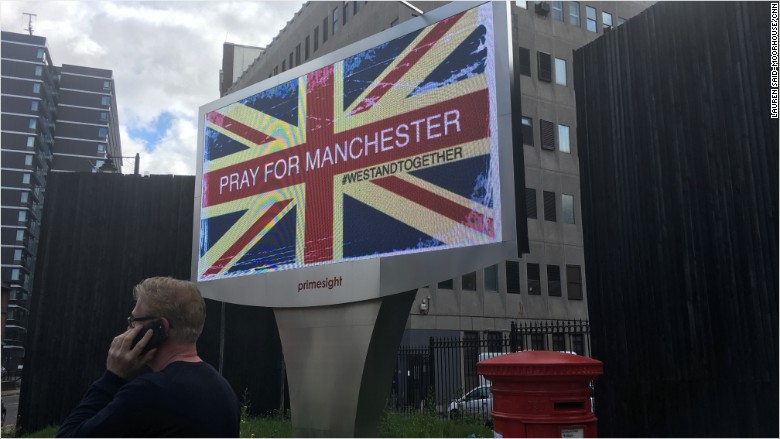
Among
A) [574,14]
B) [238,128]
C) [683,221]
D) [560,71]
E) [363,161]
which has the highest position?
[574,14]

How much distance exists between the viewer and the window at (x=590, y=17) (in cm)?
4041

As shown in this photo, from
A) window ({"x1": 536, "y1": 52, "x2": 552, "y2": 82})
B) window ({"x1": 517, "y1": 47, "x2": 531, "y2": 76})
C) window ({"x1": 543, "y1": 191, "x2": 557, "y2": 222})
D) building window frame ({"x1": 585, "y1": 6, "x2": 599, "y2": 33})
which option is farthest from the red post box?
building window frame ({"x1": 585, "y1": 6, "x2": 599, "y2": 33})

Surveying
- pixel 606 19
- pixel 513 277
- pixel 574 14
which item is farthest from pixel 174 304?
pixel 606 19

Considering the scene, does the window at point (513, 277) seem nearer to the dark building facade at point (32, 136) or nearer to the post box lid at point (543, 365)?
the post box lid at point (543, 365)

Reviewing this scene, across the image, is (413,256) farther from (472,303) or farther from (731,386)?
(472,303)

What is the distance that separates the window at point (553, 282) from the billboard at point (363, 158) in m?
25.7

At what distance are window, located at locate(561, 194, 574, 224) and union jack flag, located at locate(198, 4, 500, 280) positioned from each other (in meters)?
26.3

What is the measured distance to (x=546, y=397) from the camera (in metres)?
5.73

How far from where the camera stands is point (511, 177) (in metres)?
9.64

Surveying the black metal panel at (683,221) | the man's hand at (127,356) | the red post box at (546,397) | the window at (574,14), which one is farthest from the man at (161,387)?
the window at (574,14)

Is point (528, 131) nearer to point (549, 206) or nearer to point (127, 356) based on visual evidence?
point (549, 206)

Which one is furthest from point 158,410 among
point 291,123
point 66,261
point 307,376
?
point 66,261

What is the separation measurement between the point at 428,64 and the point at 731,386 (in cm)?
619

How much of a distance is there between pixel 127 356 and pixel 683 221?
781cm
